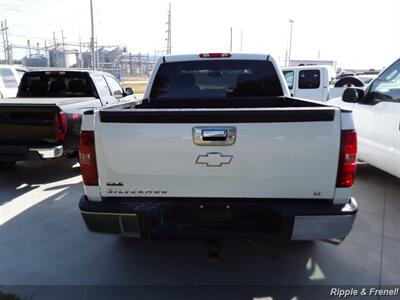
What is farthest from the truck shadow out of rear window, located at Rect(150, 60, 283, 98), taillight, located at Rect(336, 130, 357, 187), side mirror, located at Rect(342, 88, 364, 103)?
side mirror, located at Rect(342, 88, 364, 103)

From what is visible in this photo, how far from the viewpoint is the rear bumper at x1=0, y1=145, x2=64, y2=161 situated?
572 cm

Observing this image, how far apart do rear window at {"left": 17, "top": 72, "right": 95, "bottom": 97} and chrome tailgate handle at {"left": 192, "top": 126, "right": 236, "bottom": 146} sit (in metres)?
5.65

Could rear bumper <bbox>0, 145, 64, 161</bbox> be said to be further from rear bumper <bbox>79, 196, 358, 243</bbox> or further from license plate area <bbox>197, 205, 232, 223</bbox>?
license plate area <bbox>197, 205, 232, 223</bbox>

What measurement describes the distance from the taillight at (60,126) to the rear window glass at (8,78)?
7201mm

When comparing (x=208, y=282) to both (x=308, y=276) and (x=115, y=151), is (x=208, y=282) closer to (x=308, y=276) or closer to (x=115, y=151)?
(x=308, y=276)

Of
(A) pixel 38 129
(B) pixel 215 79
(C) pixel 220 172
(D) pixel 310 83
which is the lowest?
(A) pixel 38 129

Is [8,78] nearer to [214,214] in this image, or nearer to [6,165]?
[6,165]

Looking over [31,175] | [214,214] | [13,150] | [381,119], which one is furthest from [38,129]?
[381,119]

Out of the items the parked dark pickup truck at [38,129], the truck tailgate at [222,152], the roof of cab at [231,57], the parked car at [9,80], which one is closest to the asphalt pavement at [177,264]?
the truck tailgate at [222,152]

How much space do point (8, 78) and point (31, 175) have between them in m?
6.53

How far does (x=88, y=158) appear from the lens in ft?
9.43

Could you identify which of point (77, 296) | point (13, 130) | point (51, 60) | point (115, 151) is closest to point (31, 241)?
point (77, 296)

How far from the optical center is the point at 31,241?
4152mm

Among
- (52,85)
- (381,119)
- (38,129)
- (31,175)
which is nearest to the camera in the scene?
(381,119)
